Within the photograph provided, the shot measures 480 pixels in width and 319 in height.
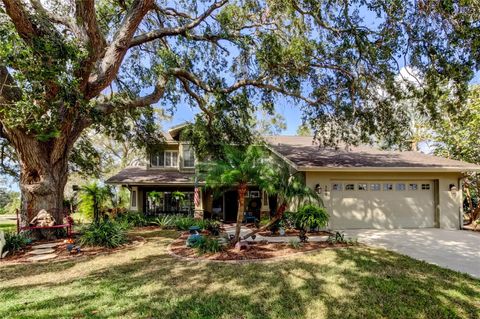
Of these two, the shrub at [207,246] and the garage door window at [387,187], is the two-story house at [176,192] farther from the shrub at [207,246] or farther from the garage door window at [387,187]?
the shrub at [207,246]

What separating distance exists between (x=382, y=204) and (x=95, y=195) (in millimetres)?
14756

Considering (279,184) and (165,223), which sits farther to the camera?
(165,223)

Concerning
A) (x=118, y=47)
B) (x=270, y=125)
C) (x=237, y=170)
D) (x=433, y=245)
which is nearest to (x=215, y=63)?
(x=118, y=47)

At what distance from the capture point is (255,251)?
766cm

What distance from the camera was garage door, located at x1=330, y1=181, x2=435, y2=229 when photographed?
12156mm

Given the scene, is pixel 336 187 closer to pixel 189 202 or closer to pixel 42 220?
pixel 189 202

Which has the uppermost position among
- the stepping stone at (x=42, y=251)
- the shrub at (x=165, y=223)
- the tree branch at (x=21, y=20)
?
the tree branch at (x=21, y=20)

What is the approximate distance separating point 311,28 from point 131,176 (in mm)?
12900

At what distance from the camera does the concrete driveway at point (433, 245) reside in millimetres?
6827

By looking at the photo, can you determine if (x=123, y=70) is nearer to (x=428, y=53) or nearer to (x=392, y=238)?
(x=428, y=53)

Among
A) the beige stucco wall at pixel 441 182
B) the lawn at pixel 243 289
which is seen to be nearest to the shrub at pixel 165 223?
the lawn at pixel 243 289

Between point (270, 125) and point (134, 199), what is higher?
point (270, 125)

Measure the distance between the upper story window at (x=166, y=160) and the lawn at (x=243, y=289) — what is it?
11696 mm

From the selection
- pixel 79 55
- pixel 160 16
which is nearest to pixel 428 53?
pixel 79 55
